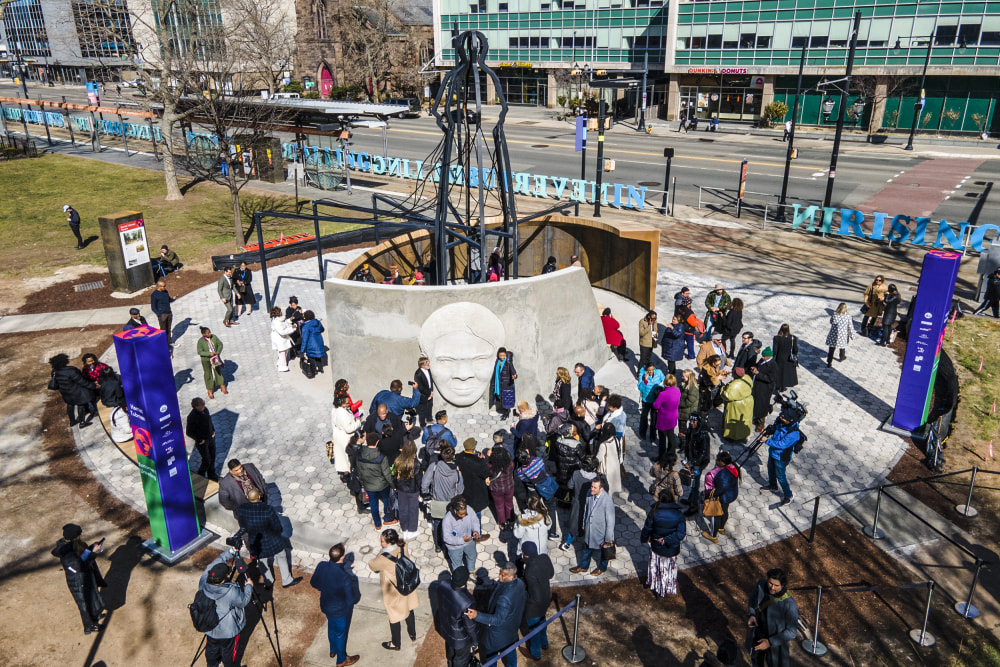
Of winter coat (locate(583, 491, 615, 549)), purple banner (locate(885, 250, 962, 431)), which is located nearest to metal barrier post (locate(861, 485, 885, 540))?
purple banner (locate(885, 250, 962, 431))

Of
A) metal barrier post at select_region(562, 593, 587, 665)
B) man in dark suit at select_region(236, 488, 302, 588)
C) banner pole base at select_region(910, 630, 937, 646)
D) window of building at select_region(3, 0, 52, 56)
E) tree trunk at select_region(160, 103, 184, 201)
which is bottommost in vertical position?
banner pole base at select_region(910, 630, 937, 646)

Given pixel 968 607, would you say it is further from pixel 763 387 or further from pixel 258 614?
pixel 258 614

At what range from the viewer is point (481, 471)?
9.33 meters

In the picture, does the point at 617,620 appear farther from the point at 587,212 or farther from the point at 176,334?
the point at 587,212

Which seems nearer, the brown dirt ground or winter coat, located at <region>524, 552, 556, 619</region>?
winter coat, located at <region>524, 552, 556, 619</region>

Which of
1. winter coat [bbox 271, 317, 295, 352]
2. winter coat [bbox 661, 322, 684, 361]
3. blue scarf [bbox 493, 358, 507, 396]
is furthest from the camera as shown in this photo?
winter coat [bbox 271, 317, 295, 352]

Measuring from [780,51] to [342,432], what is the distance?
4543cm

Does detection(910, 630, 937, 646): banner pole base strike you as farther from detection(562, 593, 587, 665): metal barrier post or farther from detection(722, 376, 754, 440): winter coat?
detection(722, 376, 754, 440): winter coat

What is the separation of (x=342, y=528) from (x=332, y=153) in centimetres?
2428

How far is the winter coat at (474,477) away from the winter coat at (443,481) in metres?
0.11

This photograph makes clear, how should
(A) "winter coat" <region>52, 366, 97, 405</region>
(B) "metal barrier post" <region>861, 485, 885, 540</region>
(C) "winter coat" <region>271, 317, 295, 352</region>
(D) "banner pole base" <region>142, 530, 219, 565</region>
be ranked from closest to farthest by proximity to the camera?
(D) "banner pole base" <region>142, 530, 219, 565</region>, (B) "metal barrier post" <region>861, 485, 885, 540</region>, (A) "winter coat" <region>52, 366, 97, 405</region>, (C) "winter coat" <region>271, 317, 295, 352</region>

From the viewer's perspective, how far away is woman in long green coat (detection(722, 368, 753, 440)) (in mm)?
11586

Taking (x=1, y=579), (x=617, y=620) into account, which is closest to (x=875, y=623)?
(x=617, y=620)

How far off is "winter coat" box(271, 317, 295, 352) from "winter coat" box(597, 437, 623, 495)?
7352 mm
